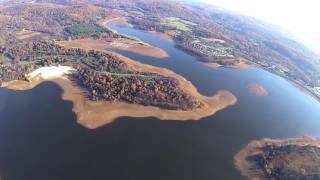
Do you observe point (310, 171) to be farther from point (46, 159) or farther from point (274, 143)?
point (46, 159)

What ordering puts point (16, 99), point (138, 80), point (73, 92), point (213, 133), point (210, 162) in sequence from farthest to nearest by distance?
point (138, 80), point (73, 92), point (16, 99), point (213, 133), point (210, 162)

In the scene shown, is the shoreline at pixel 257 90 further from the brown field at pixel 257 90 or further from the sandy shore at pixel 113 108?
the sandy shore at pixel 113 108

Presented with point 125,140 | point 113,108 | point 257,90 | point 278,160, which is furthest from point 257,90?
point 125,140

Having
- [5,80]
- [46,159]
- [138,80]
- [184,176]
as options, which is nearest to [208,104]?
[138,80]

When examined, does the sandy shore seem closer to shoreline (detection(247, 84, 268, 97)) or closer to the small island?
shoreline (detection(247, 84, 268, 97))

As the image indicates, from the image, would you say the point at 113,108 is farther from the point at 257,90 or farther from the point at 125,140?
the point at 257,90

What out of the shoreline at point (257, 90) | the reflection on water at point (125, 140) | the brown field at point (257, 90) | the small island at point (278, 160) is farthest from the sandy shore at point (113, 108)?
the small island at point (278, 160)
